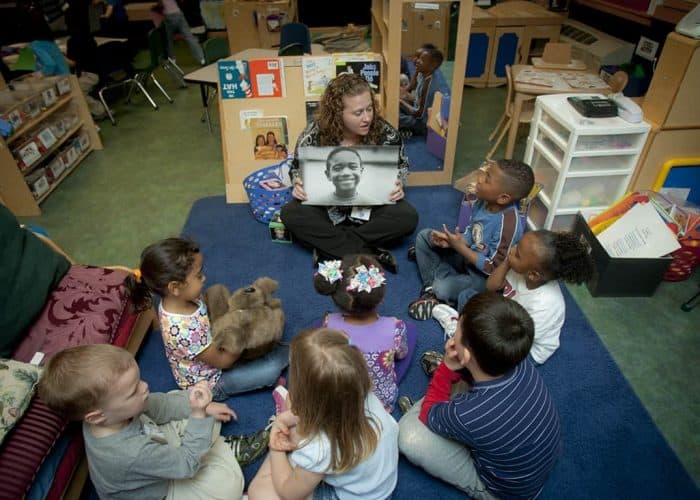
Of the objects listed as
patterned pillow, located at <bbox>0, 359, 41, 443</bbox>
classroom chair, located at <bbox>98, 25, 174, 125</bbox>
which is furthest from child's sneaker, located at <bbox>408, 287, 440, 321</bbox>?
classroom chair, located at <bbox>98, 25, 174, 125</bbox>

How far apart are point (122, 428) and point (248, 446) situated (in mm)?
563

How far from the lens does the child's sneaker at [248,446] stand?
5.62 ft

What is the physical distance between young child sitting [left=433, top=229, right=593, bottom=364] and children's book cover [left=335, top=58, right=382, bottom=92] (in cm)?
183

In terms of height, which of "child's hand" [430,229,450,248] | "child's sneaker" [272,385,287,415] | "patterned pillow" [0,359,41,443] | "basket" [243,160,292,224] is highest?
"patterned pillow" [0,359,41,443]

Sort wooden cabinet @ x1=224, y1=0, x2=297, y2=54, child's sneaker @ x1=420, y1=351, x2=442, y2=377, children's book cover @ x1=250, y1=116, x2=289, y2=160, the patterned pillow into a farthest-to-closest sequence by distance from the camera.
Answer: wooden cabinet @ x1=224, y1=0, x2=297, y2=54 → children's book cover @ x1=250, y1=116, x2=289, y2=160 → child's sneaker @ x1=420, y1=351, x2=442, y2=377 → the patterned pillow

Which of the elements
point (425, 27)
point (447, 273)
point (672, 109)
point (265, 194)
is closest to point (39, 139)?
point (265, 194)

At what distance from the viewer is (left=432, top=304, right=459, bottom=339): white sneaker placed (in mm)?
2248

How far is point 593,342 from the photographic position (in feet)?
7.40

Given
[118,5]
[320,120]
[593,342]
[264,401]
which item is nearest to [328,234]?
[320,120]

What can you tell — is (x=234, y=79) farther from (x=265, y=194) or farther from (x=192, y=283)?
(x=192, y=283)

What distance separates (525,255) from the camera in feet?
6.08

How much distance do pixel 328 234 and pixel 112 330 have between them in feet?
4.18

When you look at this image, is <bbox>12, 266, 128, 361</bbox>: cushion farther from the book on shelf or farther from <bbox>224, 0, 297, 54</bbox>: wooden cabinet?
<bbox>224, 0, 297, 54</bbox>: wooden cabinet

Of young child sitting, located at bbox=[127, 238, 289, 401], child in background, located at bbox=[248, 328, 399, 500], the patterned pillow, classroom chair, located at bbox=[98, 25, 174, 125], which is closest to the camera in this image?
child in background, located at bbox=[248, 328, 399, 500]
